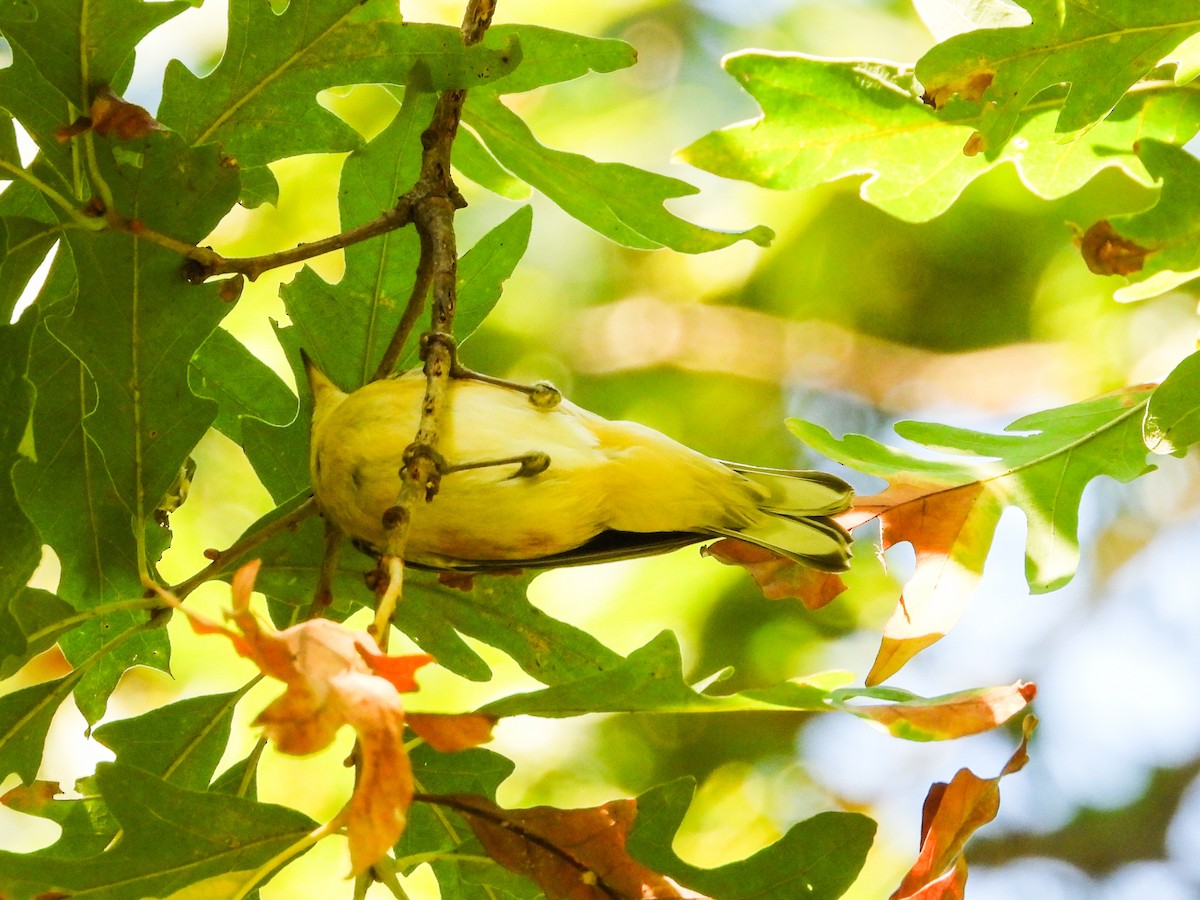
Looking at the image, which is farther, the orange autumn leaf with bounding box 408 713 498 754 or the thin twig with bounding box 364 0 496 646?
the thin twig with bounding box 364 0 496 646

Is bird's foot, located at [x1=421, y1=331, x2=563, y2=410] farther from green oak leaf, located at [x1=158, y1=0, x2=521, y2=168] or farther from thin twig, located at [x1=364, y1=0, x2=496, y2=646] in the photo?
green oak leaf, located at [x1=158, y1=0, x2=521, y2=168]

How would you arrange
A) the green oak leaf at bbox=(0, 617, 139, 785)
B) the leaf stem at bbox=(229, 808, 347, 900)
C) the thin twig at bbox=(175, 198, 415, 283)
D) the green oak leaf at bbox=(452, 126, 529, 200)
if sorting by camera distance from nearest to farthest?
the leaf stem at bbox=(229, 808, 347, 900) → the thin twig at bbox=(175, 198, 415, 283) → the green oak leaf at bbox=(0, 617, 139, 785) → the green oak leaf at bbox=(452, 126, 529, 200)

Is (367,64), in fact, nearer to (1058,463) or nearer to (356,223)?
(356,223)

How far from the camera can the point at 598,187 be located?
2.55 meters

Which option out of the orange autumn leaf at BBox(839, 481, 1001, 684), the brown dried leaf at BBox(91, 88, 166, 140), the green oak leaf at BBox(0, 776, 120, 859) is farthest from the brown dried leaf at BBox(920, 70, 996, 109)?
the green oak leaf at BBox(0, 776, 120, 859)

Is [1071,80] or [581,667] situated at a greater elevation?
[1071,80]

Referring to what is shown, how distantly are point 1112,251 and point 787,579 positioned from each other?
926 millimetres

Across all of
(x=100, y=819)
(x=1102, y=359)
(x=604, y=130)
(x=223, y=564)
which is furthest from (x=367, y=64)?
(x=1102, y=359)

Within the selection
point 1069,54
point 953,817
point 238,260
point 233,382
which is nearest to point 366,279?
point 233,382

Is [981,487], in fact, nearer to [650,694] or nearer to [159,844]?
[650,694]

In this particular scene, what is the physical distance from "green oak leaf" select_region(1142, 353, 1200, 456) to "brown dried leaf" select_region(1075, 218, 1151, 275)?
16.9 inches

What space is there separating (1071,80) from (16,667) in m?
2.08

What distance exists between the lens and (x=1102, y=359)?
4.78 m

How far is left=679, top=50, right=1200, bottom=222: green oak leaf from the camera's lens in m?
2.55
